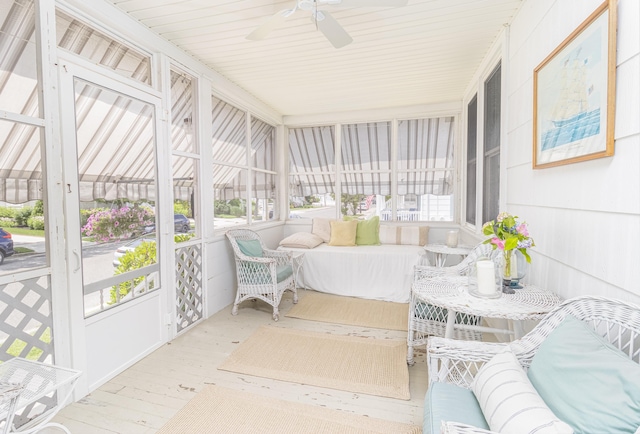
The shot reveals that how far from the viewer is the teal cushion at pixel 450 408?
1188mm

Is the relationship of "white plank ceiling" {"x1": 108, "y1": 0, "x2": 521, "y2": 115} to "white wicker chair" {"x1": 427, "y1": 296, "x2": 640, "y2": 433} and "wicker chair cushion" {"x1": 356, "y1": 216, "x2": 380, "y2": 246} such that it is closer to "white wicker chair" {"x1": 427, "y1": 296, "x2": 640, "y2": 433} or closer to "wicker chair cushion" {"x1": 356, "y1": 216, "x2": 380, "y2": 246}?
"wicker chair cushion" {"x1": 356, "y1": 216, "x2": 380, "y2": 246}

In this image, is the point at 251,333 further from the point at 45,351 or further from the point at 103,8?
the point at 103,8

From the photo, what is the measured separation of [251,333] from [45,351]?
1.58m

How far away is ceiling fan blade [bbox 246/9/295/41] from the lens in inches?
80.1

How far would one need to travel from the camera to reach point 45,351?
1911 millimetres

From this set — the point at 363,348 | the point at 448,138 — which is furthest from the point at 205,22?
the point at 448,138

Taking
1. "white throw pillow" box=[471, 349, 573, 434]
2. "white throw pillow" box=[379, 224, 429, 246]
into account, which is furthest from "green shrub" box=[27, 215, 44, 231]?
"white throw pillow" box=[379, 224, 429, 246]

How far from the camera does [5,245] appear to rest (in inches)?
68.7

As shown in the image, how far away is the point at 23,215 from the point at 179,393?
1454mm

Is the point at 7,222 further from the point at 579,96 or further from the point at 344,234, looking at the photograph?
the point at 344,234

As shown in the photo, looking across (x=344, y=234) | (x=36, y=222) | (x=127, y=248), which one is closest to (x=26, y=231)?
(x=36, y=222)

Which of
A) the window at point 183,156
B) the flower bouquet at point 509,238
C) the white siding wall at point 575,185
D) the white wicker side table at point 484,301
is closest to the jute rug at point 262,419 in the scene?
the white wicker side table at point 484,301

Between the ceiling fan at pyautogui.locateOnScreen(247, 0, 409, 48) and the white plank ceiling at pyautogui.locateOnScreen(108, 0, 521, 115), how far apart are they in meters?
0.09

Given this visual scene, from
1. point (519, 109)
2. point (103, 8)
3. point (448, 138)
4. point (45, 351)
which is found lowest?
point (45, 351)
